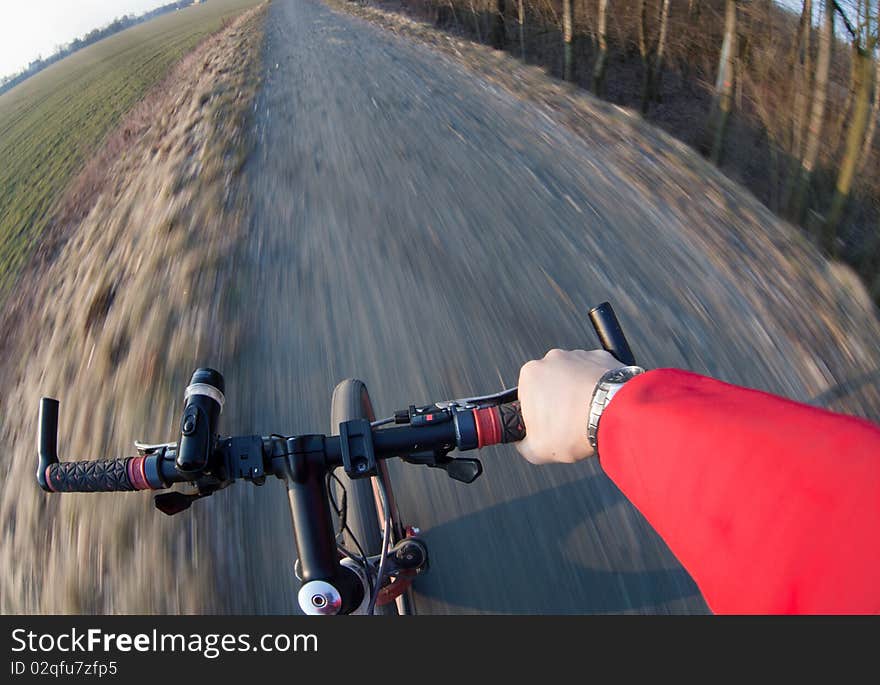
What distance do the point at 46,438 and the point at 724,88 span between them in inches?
476

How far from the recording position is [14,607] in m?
2.78

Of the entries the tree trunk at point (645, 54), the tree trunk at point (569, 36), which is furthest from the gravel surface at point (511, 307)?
the tree trunk at point (645, 54)

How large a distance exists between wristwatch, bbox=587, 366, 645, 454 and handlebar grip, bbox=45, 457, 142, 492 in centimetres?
124

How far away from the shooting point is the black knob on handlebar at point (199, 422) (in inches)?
49.9

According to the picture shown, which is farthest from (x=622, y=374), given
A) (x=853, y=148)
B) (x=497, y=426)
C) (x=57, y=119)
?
(x=57, y=119)

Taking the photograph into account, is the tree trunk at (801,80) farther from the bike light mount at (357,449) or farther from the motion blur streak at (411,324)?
the bike light mount at (357,449)

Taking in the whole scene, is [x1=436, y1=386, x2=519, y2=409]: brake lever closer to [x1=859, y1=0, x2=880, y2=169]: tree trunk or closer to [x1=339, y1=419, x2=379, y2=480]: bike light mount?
[x1=339, y1=419, x2=379, y2=480]: bike light mount

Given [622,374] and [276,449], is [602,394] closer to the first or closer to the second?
[622,374]

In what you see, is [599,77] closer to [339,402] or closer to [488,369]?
[488,369]

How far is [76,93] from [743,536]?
23.9 metres

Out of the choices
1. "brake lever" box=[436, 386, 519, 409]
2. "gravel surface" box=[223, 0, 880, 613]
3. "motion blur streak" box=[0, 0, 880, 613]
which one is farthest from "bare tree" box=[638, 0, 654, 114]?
"brake lever" box=[436, 386, 519, 409]

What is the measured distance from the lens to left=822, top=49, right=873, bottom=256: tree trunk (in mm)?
6801
